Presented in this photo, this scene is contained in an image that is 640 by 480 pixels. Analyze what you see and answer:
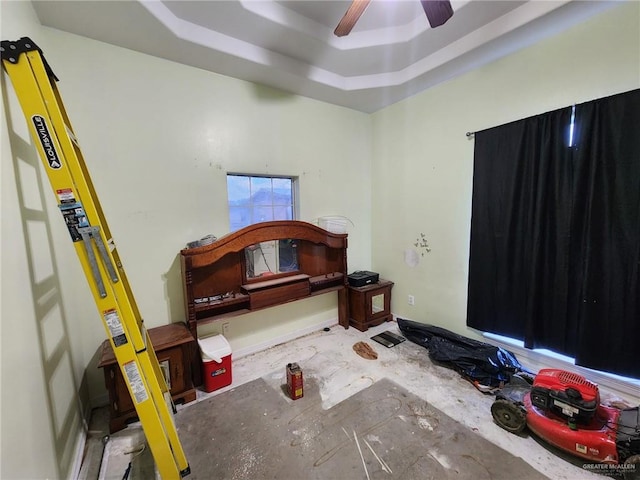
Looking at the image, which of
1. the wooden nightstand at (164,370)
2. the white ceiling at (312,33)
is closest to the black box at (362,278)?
the wooden nightstand at (164,370)

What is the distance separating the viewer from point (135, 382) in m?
1.25

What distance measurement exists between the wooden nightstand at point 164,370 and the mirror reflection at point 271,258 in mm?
823

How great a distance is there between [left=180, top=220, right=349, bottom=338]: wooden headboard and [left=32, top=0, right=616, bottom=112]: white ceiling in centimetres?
149

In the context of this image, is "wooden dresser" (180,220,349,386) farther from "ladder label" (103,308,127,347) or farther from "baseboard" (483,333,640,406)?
"baseboard" (483,333,640,406)

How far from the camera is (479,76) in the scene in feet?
8.12

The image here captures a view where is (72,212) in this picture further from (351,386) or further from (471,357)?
(471,357)

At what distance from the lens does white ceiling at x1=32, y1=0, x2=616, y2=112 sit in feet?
5.81

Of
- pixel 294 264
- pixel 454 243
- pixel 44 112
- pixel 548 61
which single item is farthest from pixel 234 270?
pixel 548 61

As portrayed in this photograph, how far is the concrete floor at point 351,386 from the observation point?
5.02 ft

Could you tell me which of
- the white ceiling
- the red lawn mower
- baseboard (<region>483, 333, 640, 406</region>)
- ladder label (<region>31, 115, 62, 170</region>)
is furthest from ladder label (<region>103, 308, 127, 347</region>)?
baseboard (<region>483, 333, 640, 406</region>)

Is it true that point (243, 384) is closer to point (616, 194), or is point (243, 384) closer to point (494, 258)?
point (494, 258)

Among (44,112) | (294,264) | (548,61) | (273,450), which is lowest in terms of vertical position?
(273,450)

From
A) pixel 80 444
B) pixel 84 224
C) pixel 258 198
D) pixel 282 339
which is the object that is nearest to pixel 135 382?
pixel 84 224

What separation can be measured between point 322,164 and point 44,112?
2.39m
